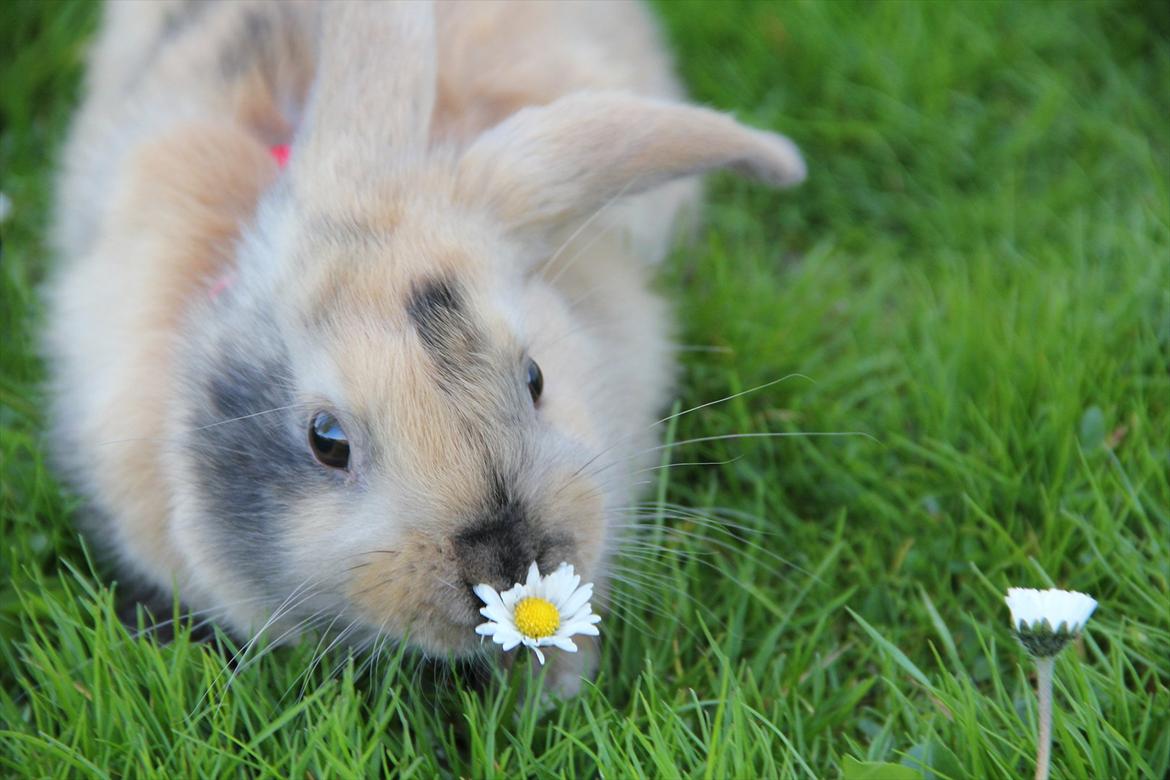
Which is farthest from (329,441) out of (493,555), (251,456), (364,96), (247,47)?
(247,47)

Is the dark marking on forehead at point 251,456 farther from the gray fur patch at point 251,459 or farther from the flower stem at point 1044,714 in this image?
the flower stem at point 1044,714

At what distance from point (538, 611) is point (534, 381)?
49cm

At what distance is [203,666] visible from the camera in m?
2.46

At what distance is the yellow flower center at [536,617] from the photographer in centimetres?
210

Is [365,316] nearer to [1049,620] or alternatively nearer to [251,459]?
[251,459]

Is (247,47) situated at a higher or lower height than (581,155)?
higher

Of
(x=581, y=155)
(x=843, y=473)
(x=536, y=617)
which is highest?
(x=581, y=155)

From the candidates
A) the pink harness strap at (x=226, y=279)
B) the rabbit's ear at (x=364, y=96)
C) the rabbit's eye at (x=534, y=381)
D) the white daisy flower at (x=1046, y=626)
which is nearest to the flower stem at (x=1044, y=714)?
the white daisy flower at (x=1046, y=626)

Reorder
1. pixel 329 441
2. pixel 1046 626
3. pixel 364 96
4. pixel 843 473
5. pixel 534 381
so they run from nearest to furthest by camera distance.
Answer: pixel 1046 626 → pixel 329 441 → pixel 534 381 → pixel 364 96 → pixel 843 473

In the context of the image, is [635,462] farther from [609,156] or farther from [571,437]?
[609,156]

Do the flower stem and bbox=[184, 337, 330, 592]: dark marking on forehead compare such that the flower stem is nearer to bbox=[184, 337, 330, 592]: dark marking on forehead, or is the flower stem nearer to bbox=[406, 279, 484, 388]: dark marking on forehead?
bbox=[406, 279, 484, 388]: dark marking on forehead

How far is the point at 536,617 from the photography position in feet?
6.88

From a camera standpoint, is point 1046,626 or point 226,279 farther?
point 226,279

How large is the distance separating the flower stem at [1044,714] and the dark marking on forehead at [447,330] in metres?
1.01
